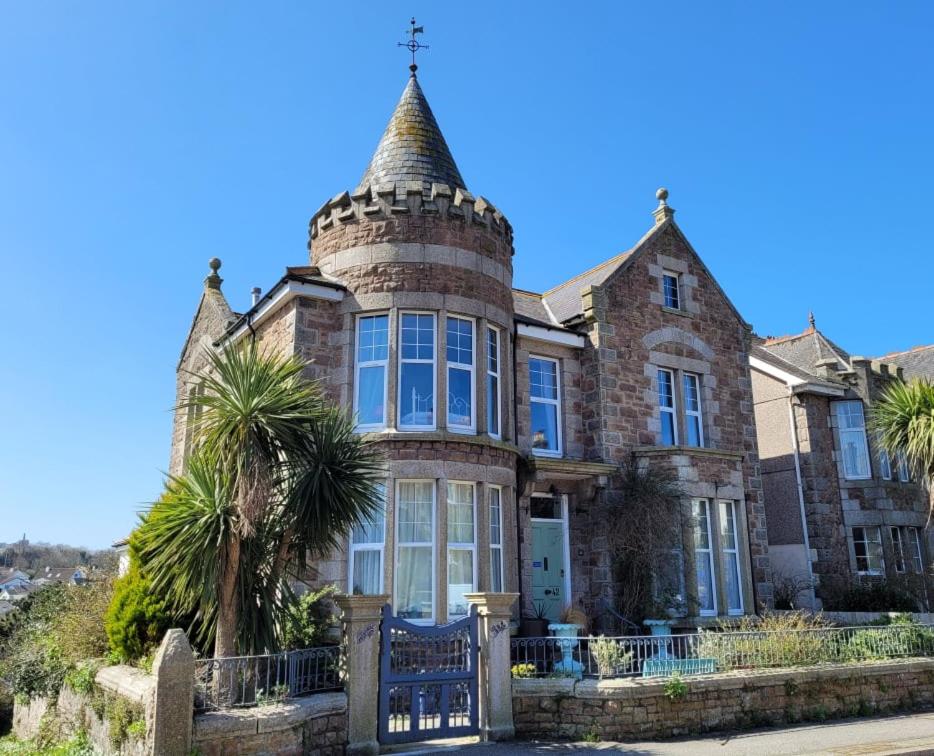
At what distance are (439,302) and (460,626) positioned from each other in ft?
19.6

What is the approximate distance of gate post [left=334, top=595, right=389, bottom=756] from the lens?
9.50 m

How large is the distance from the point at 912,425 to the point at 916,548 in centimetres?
765

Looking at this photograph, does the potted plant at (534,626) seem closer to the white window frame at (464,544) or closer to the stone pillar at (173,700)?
the white window frame at (464,544)

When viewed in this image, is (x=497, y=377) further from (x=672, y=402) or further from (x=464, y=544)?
(x=672, y=402)

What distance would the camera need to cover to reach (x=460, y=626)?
10.6 meters

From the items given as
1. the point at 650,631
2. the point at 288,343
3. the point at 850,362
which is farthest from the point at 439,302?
the point at 850,362

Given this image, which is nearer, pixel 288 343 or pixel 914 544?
pixel 288 343

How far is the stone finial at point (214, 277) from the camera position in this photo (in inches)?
798

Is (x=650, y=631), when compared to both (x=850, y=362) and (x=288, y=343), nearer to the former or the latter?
(x=288, y=343)

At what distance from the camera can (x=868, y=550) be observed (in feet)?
70.9

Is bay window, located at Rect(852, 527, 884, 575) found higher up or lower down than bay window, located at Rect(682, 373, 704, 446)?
lower down

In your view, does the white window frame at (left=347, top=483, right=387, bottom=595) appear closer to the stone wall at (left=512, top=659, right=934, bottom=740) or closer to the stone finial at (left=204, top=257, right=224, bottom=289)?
the stone wall at (left=512, top=659, right=934, bottom=740)

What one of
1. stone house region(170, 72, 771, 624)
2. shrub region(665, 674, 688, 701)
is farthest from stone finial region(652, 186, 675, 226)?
shrub region(665, 674, 688, 701)

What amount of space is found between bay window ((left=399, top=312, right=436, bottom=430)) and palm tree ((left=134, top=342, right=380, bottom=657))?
10.6 feet
